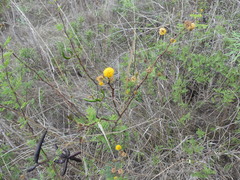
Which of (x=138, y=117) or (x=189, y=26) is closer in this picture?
(x=189, y=26)

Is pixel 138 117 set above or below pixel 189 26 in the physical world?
below

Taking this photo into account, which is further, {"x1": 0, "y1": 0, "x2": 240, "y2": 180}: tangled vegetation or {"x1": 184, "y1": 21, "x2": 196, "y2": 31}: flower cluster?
{"x1": 0, "y1": 0, "x2": 240, "y2": 180}: tangled vegetation

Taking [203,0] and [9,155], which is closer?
[9,155]

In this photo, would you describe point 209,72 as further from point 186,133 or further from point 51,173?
point 51,173

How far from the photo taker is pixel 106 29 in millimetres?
2414

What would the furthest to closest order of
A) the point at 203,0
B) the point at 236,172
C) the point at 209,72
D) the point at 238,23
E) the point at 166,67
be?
the point at 203,0 → the point at 238,23 → the point at 166,67 → the point at 209,72 → the point at 236,172

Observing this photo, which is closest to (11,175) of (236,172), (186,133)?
(186,133)

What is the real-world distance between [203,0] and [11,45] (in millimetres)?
2225

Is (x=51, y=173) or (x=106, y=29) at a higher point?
(x=106, y=29)

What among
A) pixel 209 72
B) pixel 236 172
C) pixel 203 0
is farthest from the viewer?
pixel 203 0

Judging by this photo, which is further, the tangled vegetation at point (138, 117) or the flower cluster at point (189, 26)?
the tangled vegetation at point (138, 117)

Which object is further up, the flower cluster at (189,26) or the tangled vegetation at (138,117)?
the flower cluster at (189,26)

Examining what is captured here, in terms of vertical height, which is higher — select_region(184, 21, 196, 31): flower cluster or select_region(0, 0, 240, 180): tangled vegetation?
select_region(184, 21, 196, 31): flower cluster

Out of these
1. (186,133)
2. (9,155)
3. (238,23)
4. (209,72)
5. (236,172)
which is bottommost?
(236,172)
